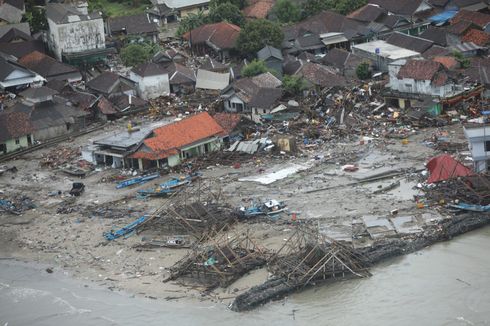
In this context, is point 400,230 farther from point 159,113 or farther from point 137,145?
point 159,113

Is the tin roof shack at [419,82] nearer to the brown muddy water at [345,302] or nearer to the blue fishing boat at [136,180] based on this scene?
the blue fishing boat at [136,180]

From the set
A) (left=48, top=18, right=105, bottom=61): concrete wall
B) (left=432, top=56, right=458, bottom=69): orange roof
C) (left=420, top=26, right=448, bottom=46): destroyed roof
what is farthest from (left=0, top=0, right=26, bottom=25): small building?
(left=432, top=56, right=458, bottom=69): orange roof

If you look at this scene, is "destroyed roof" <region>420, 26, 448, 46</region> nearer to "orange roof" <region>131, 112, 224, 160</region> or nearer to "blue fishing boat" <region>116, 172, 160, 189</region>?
"orange roof" <region>131, 112, 224, 160</region>

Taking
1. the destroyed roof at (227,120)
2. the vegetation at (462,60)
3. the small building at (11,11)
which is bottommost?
the destroyed roof at (227,120)

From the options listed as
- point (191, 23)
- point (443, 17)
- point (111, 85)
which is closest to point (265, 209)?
point (111, 85)

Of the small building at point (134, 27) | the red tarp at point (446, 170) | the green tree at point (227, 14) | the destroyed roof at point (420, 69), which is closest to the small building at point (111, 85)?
the small building at point (134, 27)
